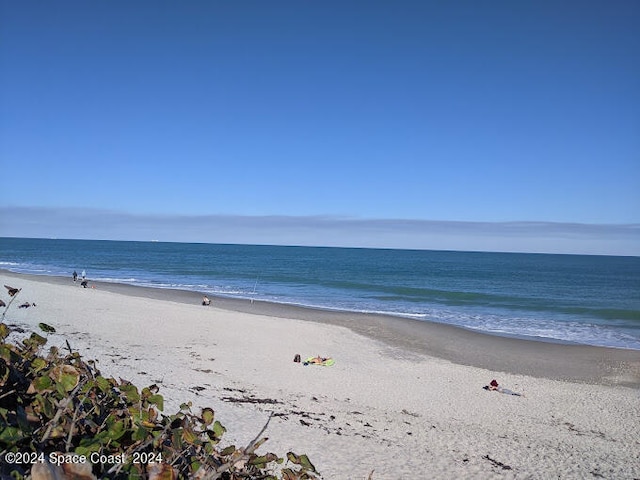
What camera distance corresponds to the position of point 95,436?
141 centimetres

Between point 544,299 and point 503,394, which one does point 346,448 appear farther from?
point 544,299

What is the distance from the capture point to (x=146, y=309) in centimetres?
2023

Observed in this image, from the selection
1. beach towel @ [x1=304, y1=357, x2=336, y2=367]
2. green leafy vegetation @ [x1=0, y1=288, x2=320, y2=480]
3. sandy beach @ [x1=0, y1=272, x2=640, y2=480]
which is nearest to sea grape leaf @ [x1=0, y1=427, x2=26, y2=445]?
green leafy vegetation @ [x1=0, y1=288, x2=320, y2=480]

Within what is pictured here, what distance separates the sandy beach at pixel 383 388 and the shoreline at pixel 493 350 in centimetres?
10

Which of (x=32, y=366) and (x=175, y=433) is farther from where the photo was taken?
(x=32, y=366)

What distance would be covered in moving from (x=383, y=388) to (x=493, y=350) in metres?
8.17

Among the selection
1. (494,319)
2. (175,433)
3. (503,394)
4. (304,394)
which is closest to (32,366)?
(175,433)

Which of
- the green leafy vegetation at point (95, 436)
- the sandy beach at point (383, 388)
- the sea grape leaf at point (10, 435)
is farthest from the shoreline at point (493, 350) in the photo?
the sea grape leaf at point (10, 435)

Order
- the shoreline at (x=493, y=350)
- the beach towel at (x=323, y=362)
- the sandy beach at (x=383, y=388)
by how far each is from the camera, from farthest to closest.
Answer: the shoreline at (x=493, y=350) → the beach towel at (x=323, y=362) → the sandy beach at (x=383, y=388)

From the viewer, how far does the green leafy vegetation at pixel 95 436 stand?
1.22m

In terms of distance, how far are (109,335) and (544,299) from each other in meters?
31.4

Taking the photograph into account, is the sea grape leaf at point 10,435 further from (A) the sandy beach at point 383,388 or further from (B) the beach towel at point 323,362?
(B) the beach towel at point 323,362

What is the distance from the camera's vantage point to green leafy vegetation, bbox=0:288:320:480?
1.22m

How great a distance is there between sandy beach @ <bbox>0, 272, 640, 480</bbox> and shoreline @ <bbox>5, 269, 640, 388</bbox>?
10cm
